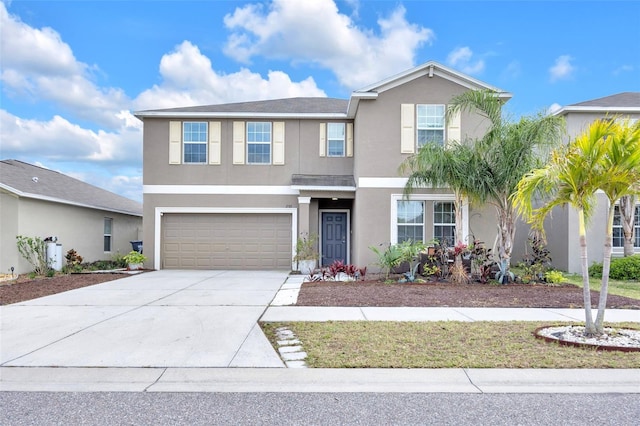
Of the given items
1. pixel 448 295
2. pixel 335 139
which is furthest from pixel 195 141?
pixel 448 295

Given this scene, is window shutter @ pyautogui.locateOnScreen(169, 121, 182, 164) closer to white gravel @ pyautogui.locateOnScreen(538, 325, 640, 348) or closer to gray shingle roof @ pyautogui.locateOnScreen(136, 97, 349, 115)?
gray shingle roof @ pyautogui.locateOnScreen(136, 97, 349, 115)

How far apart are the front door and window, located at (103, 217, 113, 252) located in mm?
10060

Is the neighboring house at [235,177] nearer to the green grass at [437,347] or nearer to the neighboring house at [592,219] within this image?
the neighboring house at [592,219]

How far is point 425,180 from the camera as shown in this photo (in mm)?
13117

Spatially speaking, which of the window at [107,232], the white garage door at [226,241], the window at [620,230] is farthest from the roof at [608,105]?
the window at [107,232]

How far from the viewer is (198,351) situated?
19.2 feet

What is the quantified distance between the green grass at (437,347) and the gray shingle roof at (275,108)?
35.5 feet

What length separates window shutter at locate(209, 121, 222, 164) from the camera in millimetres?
16438

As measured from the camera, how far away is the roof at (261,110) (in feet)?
53.0

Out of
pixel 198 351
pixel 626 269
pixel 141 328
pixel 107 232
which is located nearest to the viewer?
pixel 198 351

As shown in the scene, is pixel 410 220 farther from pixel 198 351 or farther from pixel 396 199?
pixel 198 351

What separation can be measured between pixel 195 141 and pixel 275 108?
3.27 m

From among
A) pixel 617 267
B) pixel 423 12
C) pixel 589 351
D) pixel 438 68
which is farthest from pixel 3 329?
pixel 617 267

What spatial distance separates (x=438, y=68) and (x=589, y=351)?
35.3 feet
